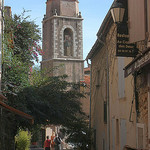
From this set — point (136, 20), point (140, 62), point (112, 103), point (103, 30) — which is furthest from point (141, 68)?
point (103, 30)

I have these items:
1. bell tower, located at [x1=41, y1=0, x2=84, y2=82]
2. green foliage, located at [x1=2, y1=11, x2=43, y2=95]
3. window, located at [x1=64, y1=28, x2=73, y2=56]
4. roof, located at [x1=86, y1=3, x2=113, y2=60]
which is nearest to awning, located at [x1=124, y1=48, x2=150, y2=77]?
A: roof, located at [x1=86, y1=3, x2=113, y2=60]

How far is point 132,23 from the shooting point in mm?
8766

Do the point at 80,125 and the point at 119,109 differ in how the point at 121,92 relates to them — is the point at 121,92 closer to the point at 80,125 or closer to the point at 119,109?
the point at 119,109

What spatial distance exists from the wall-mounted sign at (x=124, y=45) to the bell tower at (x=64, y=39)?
30.8 metres

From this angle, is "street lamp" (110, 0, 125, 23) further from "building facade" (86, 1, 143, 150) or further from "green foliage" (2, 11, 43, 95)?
"green foliage" (2, 11, 43, 95)

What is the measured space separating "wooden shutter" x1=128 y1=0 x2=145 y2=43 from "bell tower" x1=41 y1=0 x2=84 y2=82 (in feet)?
103

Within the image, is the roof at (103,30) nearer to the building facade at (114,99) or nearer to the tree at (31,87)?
the building facade at (114,99)

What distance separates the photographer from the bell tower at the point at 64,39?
4109 cm

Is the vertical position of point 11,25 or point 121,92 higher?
point 11,25

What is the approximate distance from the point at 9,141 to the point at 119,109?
543 cm

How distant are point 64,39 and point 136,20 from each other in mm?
33865

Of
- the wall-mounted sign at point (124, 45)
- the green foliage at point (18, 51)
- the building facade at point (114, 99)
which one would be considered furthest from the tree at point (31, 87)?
the wall-mounted sign at point (124, 45)

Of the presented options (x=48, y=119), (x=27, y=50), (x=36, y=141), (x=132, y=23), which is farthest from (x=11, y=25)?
(x=36, y=141)

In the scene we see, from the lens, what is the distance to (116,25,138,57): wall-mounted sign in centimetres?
898
